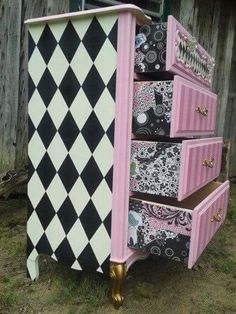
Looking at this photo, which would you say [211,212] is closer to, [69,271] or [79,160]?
[79,160]

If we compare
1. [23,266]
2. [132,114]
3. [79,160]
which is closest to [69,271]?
[23,266]

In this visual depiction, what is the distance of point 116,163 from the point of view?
1435 millimetres

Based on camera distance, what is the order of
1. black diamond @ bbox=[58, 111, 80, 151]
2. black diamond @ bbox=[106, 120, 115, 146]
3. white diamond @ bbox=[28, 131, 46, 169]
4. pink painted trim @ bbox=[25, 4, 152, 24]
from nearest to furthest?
pink painted trim @ bbox=[25, 4, 152, 24]
black diamond @ bbox=[106, 120, 115, 146]
black diamond @ bbox=[58, 111, 80, 151]
white diamond @ bbox=[28, 131, 46, 169]

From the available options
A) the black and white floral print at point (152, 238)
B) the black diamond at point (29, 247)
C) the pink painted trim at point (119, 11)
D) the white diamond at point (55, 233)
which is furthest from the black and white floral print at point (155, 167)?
the black diamond at point (29, 247)

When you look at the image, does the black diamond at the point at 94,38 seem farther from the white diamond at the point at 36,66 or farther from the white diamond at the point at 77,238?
the white diamond at the point at 77,238

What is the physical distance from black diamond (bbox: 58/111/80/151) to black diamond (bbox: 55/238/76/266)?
1.51 ft

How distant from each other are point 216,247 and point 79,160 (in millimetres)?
1304

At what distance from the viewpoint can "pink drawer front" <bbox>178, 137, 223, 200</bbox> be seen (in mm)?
1407

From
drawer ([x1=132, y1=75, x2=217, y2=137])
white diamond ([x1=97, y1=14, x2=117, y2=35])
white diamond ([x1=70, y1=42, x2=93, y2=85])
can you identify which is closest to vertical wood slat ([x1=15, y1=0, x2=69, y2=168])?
white diamond ([x1=70, y1=42, x2=93, y2=85])

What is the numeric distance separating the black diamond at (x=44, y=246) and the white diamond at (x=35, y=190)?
172 mm

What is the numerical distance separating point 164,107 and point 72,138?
1.45 feet

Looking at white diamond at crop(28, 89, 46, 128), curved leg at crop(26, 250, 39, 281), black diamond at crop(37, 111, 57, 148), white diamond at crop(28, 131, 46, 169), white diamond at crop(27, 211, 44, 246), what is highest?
white diamond at crop(28, 89, 46, 128)

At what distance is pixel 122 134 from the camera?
1407 mm

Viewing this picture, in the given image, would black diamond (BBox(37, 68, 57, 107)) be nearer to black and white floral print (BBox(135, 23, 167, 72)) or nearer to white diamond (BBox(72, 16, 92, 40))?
white diamond (BBox(72, 16, 92, 40))
